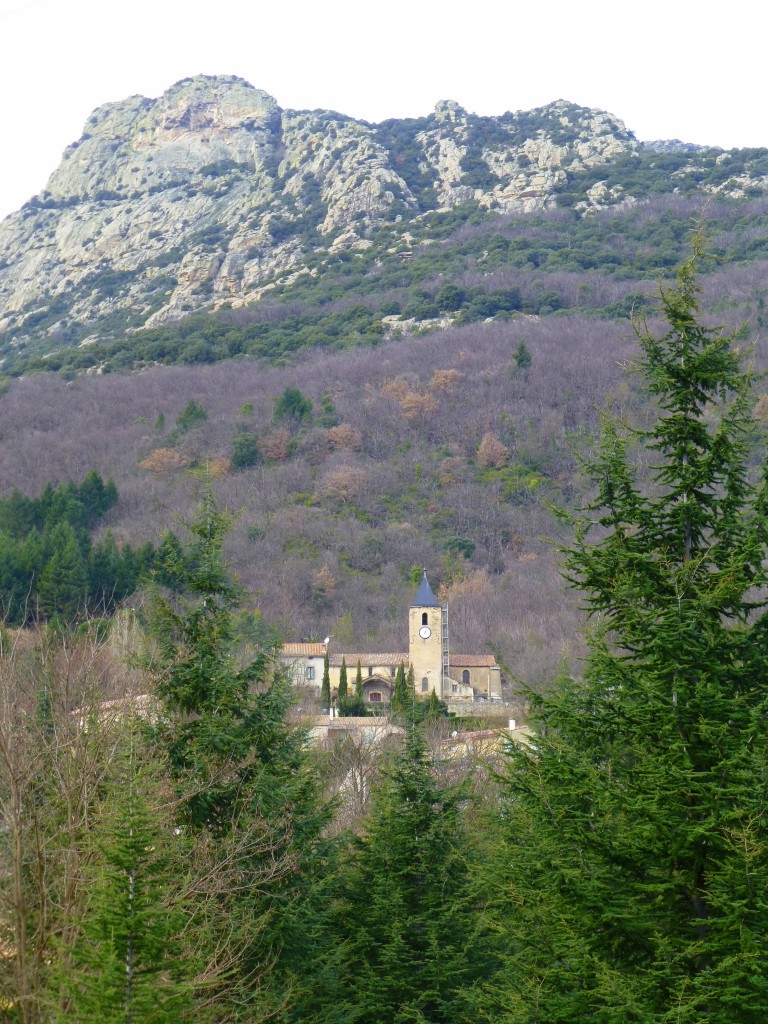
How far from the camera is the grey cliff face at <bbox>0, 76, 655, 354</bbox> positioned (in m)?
127

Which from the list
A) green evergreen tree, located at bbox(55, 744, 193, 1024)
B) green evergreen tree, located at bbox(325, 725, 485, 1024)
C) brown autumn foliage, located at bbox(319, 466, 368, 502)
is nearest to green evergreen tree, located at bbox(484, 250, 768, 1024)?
green evergreen tree, located at bbox(55, 744, 193, 1024)

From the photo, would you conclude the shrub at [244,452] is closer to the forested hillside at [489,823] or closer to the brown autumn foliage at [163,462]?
the brown autumn foliage at [163,462]

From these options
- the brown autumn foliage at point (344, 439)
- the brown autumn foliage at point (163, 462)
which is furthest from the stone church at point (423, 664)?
the brown autumn foliage at point (163, 462)

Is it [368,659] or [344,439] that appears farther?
[344,439]

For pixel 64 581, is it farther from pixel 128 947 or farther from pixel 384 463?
pixel 128 947

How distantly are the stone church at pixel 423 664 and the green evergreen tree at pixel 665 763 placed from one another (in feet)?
139

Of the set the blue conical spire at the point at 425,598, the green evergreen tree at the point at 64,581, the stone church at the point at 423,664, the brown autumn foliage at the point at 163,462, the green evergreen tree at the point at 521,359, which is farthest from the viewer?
the green evergreen tree at the point at 521,359

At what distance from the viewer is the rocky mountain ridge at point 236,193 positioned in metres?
125

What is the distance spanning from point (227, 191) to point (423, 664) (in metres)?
109

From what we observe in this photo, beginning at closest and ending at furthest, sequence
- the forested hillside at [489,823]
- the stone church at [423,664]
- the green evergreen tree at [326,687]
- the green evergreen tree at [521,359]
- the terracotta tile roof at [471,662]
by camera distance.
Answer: the forested hillside at [489,823]
the green evergreen tree at [326,687]
the stone church at [423,664]
the terracotta tile roof at [471,662]
the green evergreen tree at [521,359]

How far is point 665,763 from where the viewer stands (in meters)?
8.11

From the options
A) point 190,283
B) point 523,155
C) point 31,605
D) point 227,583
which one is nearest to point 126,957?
point 227,583

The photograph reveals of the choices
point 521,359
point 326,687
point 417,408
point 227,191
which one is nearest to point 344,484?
point 417,408

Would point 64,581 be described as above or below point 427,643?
above
